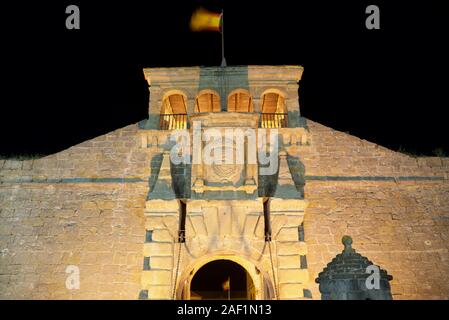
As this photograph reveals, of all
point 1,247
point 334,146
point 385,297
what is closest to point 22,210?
point 1,247

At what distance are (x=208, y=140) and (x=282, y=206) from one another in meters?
2.46

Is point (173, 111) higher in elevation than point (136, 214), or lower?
higher

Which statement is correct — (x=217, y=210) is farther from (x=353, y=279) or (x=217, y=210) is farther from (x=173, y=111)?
(x=173, y=111)

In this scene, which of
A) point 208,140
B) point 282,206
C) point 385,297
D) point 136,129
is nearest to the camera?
point 385,297

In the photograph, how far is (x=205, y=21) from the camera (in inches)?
520

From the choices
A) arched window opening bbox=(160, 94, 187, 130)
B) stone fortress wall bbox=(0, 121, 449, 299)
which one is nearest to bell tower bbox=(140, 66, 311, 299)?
arched window opening bbox=(160, 94, 187, 130)

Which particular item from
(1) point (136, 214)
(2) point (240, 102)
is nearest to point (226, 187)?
(1) point (136, 214)

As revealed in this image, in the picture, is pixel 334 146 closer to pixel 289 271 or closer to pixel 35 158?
pixel 289 271

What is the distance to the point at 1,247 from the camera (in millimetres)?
10234

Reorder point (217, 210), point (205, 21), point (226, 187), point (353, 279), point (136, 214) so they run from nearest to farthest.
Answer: point (353, 279), point (217, 210), point (226, 187), point (136, 214), point (205, 21)

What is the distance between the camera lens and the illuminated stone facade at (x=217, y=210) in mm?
9750

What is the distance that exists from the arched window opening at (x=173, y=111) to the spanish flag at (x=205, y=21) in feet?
7.09

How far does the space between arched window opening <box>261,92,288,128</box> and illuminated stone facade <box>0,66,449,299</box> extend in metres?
0.93

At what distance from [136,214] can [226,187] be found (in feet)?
7.58
